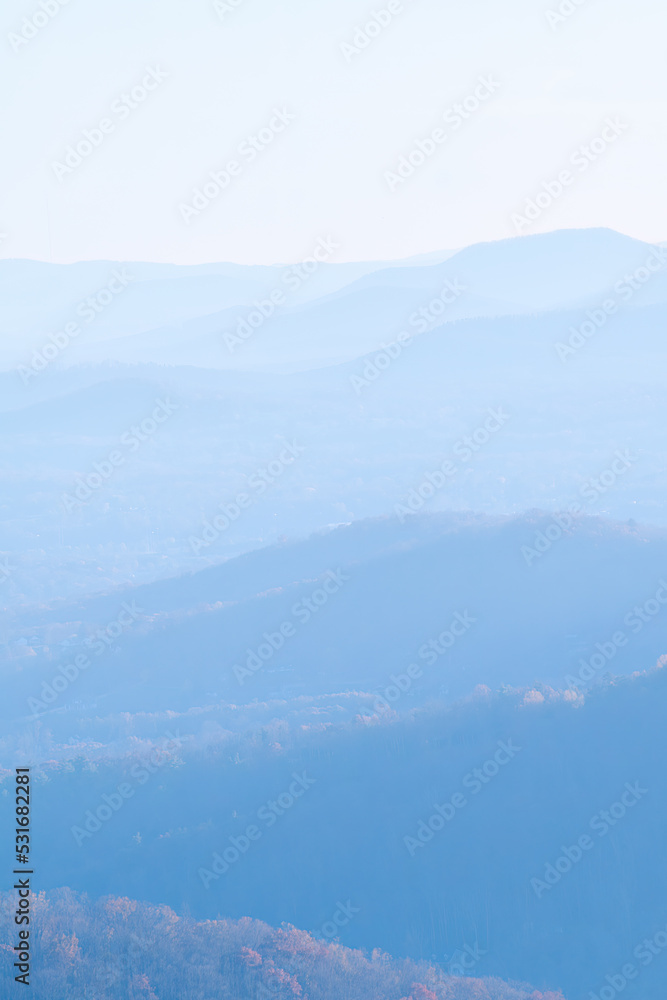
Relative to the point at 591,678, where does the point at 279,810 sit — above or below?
below

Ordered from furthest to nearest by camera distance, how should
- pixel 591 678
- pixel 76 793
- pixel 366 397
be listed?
pixel 366 397 < pixel 591 678 < pixel 76 793

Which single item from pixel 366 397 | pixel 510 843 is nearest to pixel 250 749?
pixel 510 843

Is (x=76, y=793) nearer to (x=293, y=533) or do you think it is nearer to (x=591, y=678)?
(x=591, y=678)

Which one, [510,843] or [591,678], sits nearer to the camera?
[510,843]

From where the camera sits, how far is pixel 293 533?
80.0m

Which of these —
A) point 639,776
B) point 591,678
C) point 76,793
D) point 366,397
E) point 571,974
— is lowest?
point 571,974

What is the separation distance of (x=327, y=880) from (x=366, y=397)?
114m

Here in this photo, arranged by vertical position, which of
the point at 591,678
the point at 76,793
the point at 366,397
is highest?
the point at 366,397

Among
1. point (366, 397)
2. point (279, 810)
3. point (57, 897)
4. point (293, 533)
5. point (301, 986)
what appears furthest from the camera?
point (366, 397)

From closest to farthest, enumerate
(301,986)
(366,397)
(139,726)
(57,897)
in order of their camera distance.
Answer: (301,986)
(57,897)
(139,726)
(366,397)

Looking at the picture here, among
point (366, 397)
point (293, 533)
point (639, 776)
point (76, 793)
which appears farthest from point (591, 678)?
point (366, 397)

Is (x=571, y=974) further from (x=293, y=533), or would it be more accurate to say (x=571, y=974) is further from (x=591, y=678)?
(x=293, y=533)

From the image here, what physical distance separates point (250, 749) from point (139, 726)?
976cm

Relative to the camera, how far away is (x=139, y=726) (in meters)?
34.5
